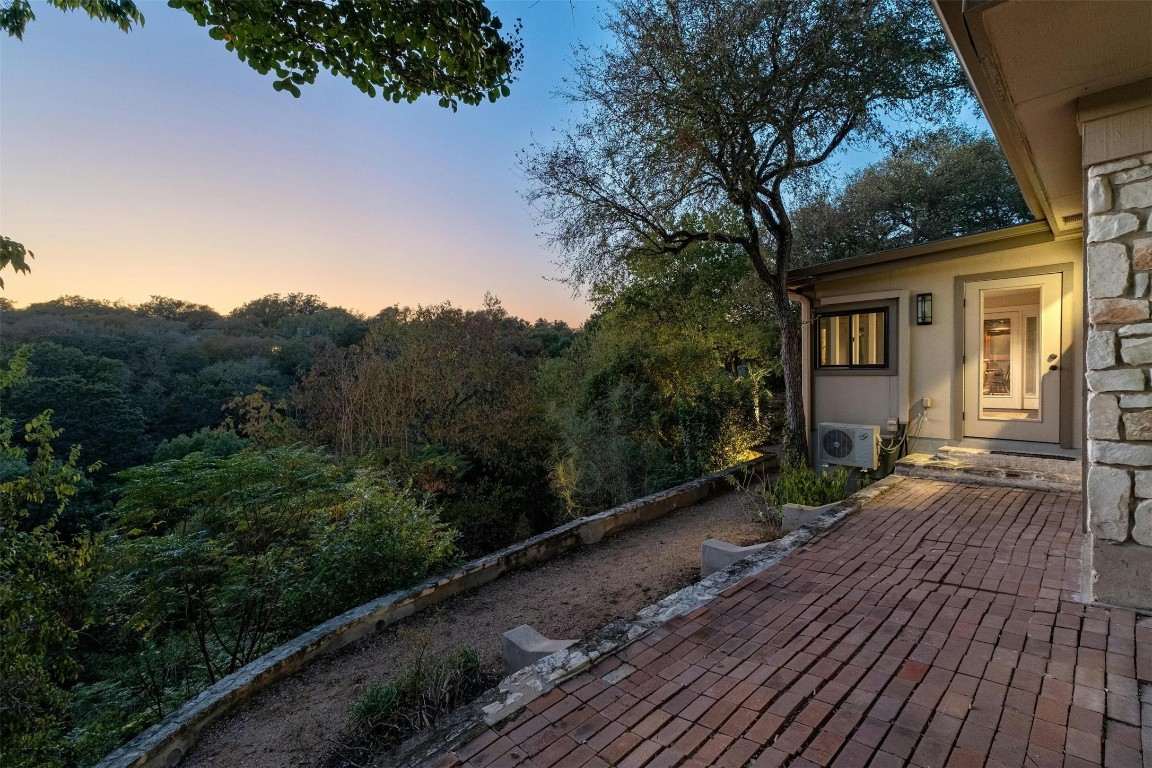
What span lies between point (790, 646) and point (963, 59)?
115 inches

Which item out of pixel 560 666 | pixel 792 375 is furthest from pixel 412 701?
pixel 792 375

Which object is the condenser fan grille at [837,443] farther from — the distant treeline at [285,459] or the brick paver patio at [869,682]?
the brick paver patio at [869,682]

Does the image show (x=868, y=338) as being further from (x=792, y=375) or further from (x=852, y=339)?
(x=792, y=375)

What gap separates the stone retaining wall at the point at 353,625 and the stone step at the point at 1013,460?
124 inches

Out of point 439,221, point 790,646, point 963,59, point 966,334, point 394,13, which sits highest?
point 439,221

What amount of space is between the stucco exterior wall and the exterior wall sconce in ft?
0.18

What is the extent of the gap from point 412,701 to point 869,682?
2.22 meters

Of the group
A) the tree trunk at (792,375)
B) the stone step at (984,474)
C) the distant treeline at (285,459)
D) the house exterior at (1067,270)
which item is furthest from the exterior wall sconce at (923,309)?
the distant treeline at (285,459)

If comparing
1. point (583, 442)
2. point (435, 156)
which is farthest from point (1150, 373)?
point (435, 156)

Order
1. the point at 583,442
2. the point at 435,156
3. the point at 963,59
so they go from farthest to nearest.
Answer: the point at 435,156 < the point at 583,442 < the point at 963,59

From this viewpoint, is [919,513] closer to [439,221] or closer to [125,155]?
[125,155]

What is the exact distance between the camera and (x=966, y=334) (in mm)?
6227

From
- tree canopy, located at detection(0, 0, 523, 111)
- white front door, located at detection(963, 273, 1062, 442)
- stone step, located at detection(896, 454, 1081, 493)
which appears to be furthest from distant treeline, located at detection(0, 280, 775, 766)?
white front door, located at detection(963, 273, 1062, 442)

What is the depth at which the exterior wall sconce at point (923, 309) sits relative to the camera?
6.45 m
